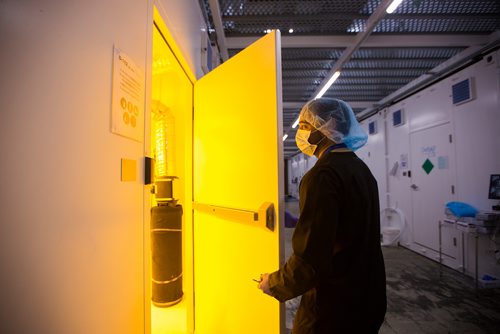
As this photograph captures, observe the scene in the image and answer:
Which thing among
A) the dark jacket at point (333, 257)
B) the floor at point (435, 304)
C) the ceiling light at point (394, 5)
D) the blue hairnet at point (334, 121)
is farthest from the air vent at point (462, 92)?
the dark jacket at point (333, 257)

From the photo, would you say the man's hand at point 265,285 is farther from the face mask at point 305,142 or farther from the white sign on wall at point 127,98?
the white sign on wall at point 127,98

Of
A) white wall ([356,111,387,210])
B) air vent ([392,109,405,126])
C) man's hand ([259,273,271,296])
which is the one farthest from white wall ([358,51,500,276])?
man's hand ([259,273,271,296])

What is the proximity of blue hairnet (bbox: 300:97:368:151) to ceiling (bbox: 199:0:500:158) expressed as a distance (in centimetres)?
152

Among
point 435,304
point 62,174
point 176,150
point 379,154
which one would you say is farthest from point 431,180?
point 62,174

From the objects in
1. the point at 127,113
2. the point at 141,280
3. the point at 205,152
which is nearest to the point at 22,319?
the point at 141,280

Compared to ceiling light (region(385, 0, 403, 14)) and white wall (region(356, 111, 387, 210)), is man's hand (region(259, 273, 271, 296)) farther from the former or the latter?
white wall (region(356, 111, 387, 210))

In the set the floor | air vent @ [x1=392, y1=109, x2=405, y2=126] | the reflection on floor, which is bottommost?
the floor

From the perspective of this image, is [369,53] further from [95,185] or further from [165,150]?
[95,185]

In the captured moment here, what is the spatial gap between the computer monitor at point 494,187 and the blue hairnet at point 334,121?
118 inches

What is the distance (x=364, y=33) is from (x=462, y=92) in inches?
80.5

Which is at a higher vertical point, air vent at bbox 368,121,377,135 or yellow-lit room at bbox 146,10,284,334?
air vent at bbox 368,121,377,135

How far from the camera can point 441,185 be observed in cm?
369

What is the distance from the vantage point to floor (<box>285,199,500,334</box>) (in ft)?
6.93

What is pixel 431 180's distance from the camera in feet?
12.8
